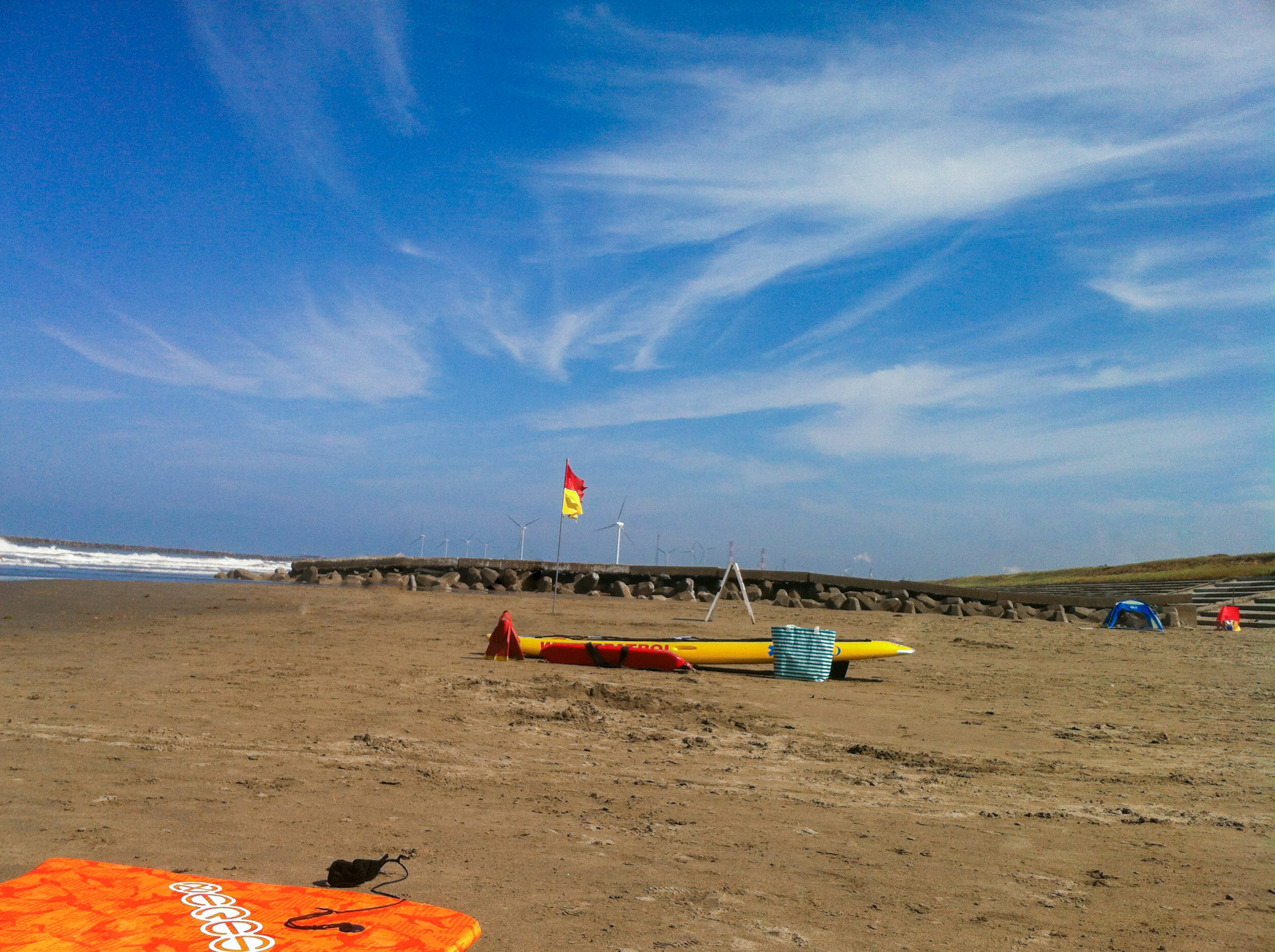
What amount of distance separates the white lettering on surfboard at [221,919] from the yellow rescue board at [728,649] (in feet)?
26.5

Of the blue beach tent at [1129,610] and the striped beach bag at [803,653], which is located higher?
the blue beach tent at [1129,610]

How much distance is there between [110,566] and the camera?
37.0 m

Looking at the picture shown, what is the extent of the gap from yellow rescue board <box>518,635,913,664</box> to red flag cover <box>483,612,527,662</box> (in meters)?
0.19

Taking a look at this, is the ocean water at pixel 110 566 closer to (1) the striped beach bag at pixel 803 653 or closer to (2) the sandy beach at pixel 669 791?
(2) the sandy beach at pixel 669 791

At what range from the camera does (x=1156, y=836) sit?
16.3 ft

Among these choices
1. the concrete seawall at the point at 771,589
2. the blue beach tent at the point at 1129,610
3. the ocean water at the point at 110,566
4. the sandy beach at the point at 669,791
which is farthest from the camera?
the ocean water at the point at 110,566

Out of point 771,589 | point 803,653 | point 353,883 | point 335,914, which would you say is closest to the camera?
point 335,914

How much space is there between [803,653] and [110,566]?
36.6 metres

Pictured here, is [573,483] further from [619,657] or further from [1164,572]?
[1164,572]

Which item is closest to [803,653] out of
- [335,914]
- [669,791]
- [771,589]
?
[669,791]

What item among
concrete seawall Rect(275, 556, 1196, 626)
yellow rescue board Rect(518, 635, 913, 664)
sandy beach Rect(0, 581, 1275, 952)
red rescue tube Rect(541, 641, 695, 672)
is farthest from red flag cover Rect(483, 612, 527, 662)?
concrete seawall Rect(275, 556, 1196, 626)

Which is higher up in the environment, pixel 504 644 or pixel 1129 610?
pixel 1129 610

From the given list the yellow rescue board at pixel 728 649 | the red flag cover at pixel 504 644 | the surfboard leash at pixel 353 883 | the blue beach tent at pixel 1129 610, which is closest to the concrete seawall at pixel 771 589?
the blue beach tent at pixel 1129 610

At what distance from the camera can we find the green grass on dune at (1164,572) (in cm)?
3328
